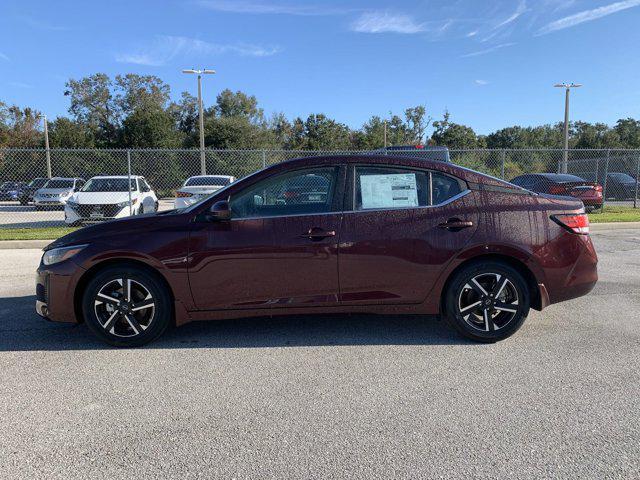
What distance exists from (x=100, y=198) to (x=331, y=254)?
10.6 metres

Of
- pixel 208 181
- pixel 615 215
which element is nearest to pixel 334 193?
pixel 208 181

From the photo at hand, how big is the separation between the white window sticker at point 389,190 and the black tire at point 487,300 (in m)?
0.80

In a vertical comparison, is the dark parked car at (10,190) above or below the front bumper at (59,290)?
above

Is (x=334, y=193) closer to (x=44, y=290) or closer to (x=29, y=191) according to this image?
(x=44, y=290)

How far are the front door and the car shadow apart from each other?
432mm

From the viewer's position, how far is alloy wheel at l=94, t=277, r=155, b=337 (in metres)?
4.08

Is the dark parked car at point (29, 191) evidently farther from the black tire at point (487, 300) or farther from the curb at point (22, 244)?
the black tire at point (487, 300)

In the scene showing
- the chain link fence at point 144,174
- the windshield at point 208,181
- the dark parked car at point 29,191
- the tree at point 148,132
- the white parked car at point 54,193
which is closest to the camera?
the chain link fence at point 144,174

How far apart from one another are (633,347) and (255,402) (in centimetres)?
328

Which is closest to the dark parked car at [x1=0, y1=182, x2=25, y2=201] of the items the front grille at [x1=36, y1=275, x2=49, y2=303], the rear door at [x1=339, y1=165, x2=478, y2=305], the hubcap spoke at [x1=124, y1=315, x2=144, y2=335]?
the front grille at [x1=36, y1=275, x2=49, y2=303]

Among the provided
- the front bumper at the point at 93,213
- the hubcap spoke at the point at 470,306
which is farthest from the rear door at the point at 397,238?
the front bumper at the point at 93,213

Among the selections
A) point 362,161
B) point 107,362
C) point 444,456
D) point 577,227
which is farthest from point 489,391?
point 107,362

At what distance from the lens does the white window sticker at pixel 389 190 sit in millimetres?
4180

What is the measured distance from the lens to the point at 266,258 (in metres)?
4.03
